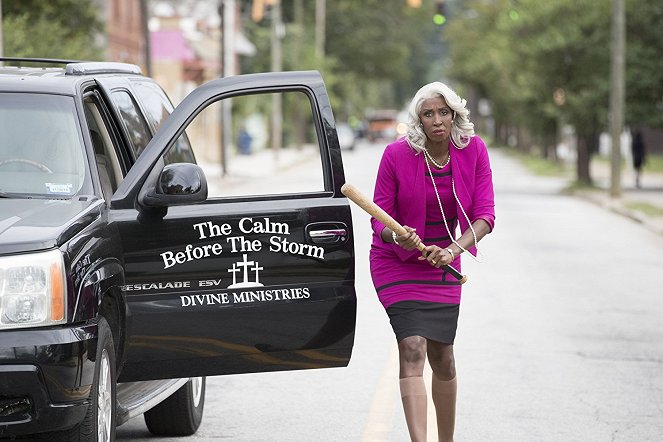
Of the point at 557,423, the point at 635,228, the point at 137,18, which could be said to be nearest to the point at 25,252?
the point at 557,423

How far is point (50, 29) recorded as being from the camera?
2700 cm

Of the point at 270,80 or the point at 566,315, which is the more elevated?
the point at 270,80

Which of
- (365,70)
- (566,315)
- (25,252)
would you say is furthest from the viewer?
(365,70)

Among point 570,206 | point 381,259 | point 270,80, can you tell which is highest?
point 270,80

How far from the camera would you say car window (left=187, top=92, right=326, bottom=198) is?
41.0 metres

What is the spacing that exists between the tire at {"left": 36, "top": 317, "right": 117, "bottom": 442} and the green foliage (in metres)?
18.7

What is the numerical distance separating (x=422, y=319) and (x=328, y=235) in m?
0.55

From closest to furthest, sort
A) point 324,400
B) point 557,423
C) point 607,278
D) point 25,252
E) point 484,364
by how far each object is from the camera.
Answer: point 25,252 < point 557,423 < point 324,400 < point 484,364 < point 607,278

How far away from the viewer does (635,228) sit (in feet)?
85.3

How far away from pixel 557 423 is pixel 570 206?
2473 centimetres

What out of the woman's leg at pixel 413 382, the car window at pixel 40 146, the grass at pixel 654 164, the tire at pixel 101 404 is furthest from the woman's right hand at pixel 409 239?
the grass at pixel 654 164

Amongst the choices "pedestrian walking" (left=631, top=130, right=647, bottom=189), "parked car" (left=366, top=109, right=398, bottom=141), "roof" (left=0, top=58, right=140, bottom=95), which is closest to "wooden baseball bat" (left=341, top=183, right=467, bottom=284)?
"roof" (left=0, top=58, right=140, bottom=95)

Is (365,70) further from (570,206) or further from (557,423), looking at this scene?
Result: (557,423)

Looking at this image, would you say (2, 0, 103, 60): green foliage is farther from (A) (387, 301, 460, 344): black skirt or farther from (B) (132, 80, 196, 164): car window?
(A) (387, 301, 460, 344): black skirt
